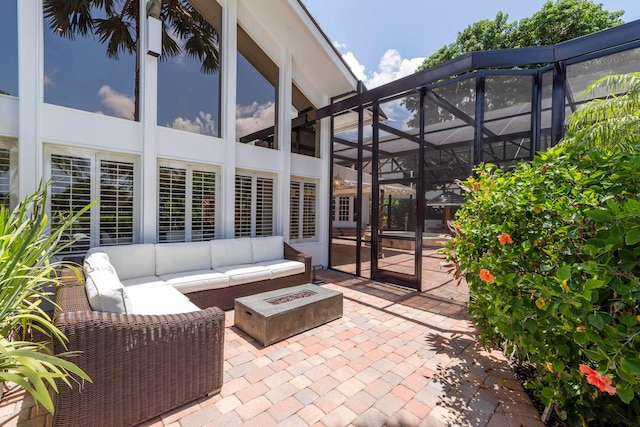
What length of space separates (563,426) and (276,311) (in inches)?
130

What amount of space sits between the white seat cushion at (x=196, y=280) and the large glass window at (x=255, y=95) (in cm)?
362

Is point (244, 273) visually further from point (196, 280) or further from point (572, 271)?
point (572, 271)

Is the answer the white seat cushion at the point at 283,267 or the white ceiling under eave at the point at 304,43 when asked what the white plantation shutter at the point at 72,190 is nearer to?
the white seat cushion at the point at 283,267

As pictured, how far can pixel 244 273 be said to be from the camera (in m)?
5.42

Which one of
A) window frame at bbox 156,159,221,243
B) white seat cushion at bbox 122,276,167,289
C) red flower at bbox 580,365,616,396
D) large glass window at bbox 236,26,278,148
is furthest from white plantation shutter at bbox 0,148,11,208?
red flower at bbox 580,365,616,396

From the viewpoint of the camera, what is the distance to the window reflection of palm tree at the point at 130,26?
193 inches

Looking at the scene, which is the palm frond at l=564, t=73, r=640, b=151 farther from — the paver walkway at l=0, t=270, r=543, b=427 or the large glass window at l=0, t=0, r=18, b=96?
the large glass window at l=0, t=0, r=18, b=96

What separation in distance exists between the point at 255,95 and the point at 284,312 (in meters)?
5.99

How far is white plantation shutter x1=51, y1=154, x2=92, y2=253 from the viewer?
15.6ft

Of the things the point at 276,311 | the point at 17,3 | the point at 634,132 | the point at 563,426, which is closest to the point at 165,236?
the point at 276,311

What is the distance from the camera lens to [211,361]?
2.87m

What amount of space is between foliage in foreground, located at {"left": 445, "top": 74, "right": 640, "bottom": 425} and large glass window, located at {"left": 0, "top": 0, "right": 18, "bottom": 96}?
7.23 meters

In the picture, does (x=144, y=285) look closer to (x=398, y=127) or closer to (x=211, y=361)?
(x=211, y=361)

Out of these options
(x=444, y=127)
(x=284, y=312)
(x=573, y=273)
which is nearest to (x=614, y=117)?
(x=444, y=127)
